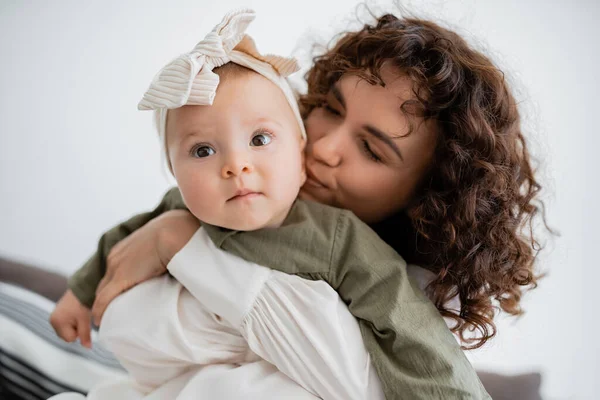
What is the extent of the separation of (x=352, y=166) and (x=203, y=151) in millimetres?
348

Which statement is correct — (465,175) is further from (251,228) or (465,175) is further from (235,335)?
(235,335)

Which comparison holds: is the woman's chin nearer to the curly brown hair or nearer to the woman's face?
the woman's face

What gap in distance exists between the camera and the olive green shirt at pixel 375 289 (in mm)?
979

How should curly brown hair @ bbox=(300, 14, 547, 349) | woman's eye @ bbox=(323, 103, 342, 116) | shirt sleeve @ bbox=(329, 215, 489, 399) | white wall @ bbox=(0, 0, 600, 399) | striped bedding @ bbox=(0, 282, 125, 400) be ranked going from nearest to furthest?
shirt sleeve @ bbox=(329, 215, 489, 399), curly brown hair @ bbox=(300, 14, 547, 349), woman's eye @ bbox=(323, 103, 342, 116), striped bedding @ bbox=(0, 282, 125, 400), white wall @ bbox=(0, 0, 600, 399)

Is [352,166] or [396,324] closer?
[396,324]

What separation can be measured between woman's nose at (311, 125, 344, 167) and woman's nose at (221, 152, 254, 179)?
257 mm

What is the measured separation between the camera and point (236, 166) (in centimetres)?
100

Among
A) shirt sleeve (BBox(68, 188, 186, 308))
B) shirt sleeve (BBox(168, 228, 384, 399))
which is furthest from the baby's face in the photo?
shirt sleeve (BBox(68, 188, 186, 308))

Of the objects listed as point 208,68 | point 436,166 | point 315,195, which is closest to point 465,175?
point 436,166

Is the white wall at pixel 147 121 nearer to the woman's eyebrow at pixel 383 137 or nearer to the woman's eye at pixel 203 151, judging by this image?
the woman's eyebrow at pixel 383 137

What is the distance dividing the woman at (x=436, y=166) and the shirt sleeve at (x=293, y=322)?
0.19m

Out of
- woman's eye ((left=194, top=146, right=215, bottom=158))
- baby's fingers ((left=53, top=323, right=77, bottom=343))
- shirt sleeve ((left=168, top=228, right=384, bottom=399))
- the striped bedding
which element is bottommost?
the striped bedding

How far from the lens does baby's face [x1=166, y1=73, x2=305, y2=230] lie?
1021 mm

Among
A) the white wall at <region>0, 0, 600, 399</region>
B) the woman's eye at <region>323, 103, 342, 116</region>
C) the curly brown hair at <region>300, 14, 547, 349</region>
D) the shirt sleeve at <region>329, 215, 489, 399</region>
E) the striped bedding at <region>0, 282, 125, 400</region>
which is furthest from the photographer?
the white wall at <region>0, 0, 600, 399</region>
